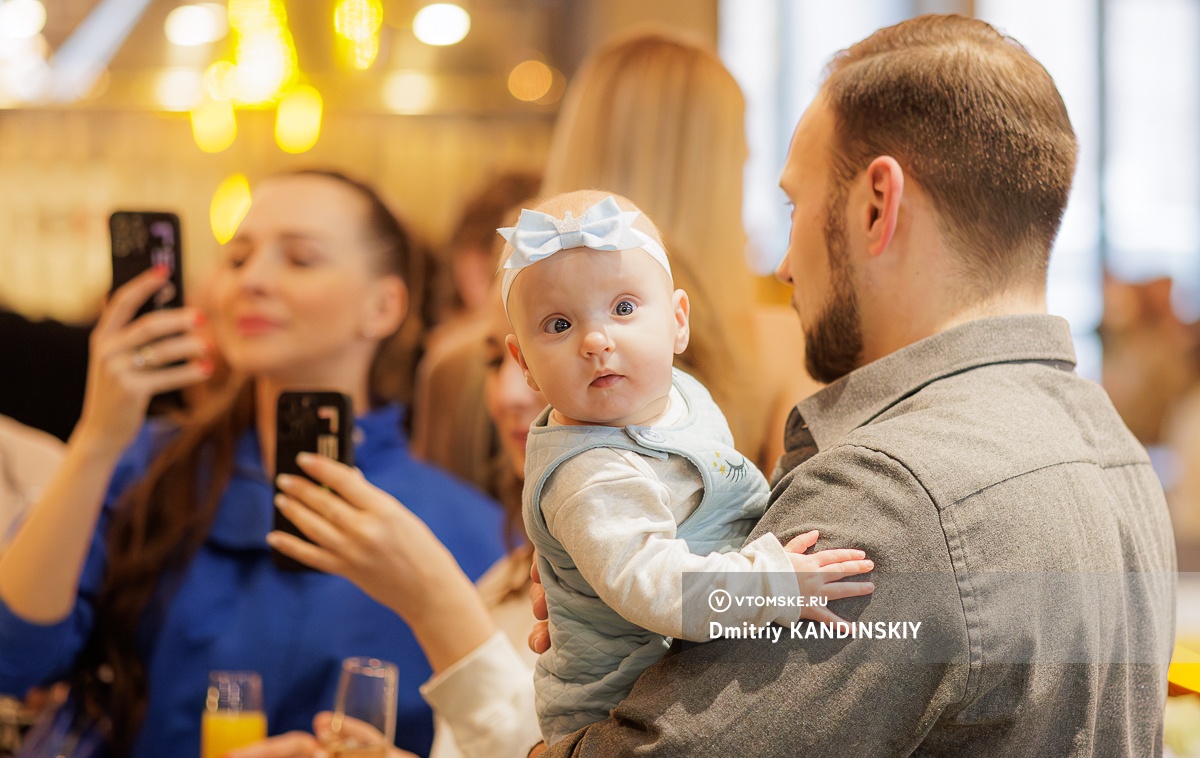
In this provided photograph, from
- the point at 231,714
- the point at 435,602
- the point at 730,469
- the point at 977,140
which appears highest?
the point at 977,140

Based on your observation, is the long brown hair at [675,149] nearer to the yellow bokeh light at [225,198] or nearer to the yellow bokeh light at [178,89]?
the yellow bokeh light at [225,198]

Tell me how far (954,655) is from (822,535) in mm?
115

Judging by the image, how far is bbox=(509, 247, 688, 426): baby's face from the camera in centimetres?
76

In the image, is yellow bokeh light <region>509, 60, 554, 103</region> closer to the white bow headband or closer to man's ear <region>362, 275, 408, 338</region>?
man's ear <region>362, 275, 408, 338</region>

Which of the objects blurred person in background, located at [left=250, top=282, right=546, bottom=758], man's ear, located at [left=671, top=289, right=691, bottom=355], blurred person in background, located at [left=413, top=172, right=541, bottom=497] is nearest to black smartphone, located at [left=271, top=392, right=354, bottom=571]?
blurred person in background, located at [left=250, top=282, right=546, bottom=758]

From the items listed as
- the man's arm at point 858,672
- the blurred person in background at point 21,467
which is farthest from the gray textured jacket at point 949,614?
the blurred person in background at point 21,467

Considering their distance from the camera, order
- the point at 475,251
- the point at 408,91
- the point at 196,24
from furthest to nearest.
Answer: the point at 408,91
the point at 196,24
the point at 475,251

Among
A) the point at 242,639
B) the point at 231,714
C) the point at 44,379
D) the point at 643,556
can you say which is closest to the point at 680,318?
the point at 643,556

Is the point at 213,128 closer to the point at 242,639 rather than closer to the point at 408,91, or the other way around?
the point at 408,91

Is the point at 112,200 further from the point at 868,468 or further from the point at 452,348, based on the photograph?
the point at 868,468

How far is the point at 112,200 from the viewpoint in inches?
128

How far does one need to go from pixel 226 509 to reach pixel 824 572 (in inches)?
52.9

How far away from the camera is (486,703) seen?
48.9 inches

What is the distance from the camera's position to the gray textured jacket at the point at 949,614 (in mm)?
729
